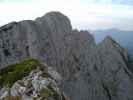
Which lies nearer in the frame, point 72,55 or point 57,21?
point 72,55

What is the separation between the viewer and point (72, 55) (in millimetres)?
101312

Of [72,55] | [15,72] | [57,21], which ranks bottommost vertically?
[72,55]

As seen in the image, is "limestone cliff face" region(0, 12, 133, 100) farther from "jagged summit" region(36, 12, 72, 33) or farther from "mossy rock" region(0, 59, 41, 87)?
"mossy rock" region(0, 59, 41, 87)

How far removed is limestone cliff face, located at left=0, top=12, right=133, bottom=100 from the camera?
95562mm

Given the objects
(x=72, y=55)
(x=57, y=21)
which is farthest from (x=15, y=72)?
(x=57, y=21)

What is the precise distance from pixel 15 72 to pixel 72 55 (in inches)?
2401

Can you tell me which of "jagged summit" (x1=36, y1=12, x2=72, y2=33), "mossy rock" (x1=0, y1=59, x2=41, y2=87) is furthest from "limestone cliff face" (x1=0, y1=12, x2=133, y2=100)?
"mossy rock" (x1=0, y1=59, x2=41, y2=87)

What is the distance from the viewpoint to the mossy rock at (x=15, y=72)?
3959 cm

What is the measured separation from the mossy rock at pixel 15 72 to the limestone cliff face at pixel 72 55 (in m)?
47.1

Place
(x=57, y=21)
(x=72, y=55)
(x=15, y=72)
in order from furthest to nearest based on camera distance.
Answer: (x=57, y=21), (x=72, y=55), (x=15, y=72)

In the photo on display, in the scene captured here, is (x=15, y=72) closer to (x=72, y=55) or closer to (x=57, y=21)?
(x=72, y=55)

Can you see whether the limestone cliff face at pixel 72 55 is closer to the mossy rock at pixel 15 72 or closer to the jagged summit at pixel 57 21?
the jagged summit at pixel 57 21

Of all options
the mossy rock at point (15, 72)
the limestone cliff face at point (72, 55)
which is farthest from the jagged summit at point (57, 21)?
the mossy rock at point (15, 72)

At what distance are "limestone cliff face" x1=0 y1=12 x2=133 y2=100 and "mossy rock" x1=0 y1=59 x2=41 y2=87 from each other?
47.1 m
